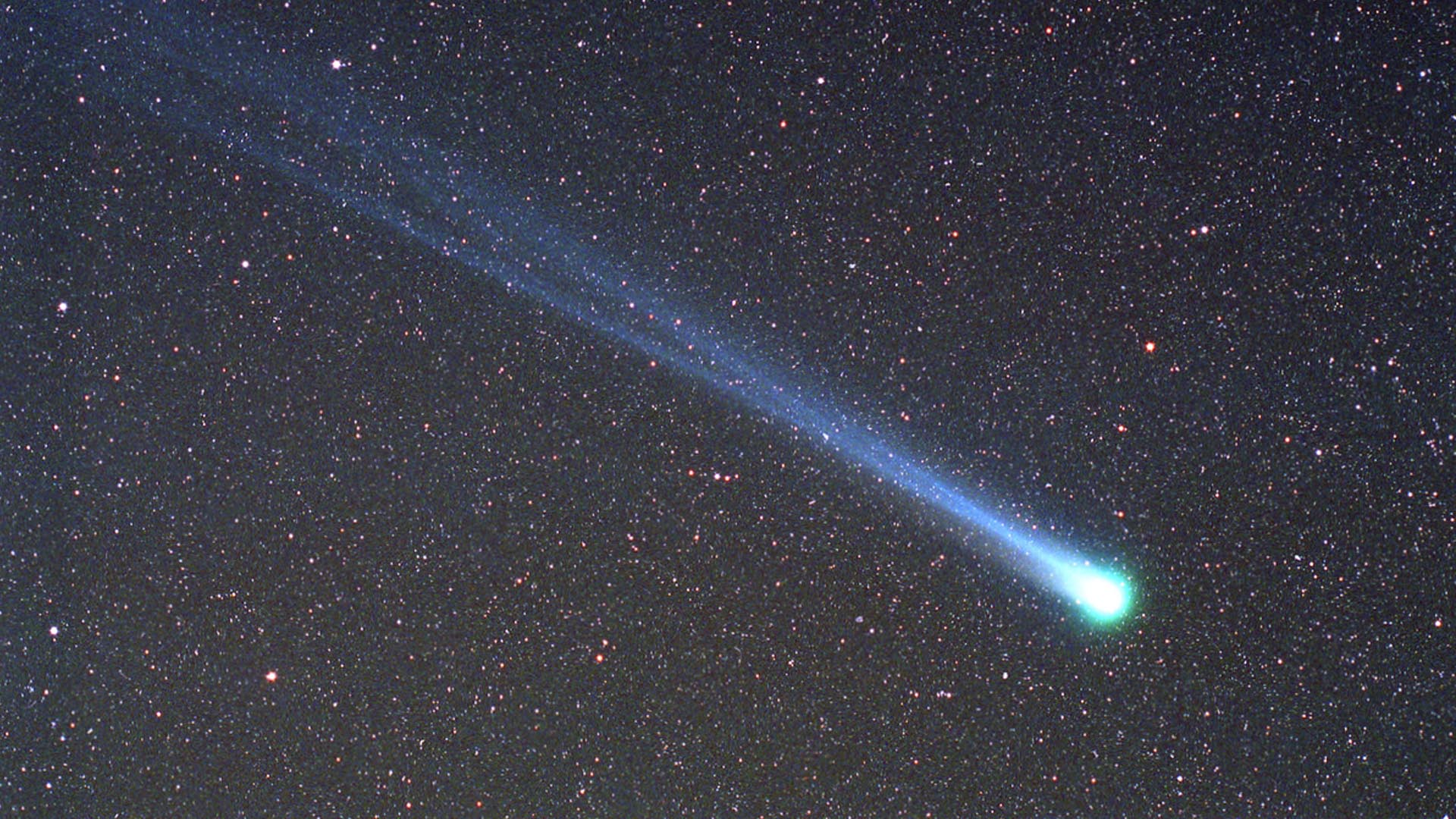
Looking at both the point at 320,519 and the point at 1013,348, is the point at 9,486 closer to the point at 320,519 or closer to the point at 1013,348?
the point at 320,519

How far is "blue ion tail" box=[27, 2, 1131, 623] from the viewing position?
0.38 meters

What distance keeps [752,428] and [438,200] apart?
0.14 metres

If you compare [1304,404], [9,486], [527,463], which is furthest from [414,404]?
[1304,404]

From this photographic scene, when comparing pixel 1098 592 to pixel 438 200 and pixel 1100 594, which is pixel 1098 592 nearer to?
pixel 1100 594

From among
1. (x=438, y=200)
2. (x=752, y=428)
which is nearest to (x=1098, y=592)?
(x=752, y=428)

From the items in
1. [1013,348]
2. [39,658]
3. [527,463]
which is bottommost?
[39,658]

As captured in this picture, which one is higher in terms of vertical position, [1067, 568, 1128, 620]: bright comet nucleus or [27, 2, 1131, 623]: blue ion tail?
[27, 2, 1131, 623]: blue ion tail

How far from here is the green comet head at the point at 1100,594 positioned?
37 centimetres

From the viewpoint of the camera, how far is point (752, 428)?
15.1 inches

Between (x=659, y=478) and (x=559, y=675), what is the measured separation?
0.28 ft

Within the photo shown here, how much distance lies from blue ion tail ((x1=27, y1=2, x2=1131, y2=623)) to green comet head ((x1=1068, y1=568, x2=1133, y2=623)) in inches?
0.5

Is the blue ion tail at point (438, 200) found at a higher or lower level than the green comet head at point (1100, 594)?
higher

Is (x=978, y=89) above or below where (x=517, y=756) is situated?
above

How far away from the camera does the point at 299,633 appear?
1.32 feet
